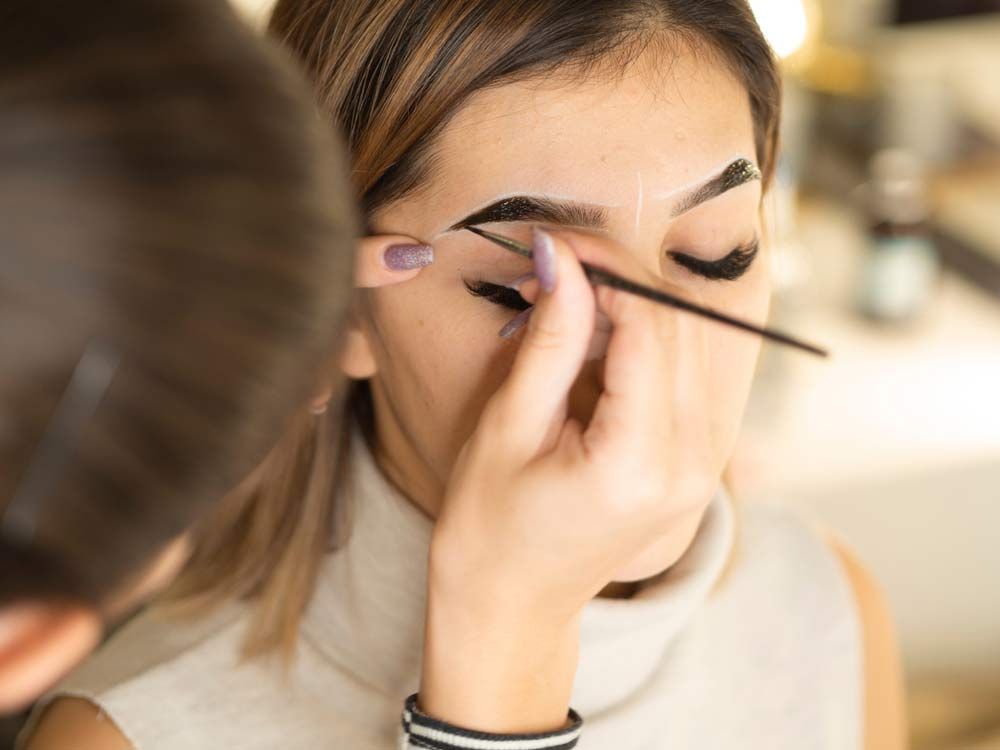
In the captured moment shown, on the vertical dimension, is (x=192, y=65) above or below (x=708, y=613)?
above

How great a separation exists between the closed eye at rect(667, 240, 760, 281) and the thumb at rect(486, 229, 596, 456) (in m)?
0.14

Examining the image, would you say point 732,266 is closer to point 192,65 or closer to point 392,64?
point 392,64

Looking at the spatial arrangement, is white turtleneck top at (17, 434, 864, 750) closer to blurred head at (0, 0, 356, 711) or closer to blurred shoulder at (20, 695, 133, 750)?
blurred shoulder at (20, 695, 133, 750)

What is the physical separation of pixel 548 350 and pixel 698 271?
19 centimetres

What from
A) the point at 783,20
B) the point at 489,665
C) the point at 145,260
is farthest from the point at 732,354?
the point at 783,20

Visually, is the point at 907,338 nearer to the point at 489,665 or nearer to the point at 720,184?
the point at 720,184

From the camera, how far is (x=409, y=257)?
67 cm

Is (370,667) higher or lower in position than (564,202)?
lower

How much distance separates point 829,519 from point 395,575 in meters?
0.87

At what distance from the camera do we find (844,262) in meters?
1.78

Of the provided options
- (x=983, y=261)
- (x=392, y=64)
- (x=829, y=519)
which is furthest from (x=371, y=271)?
(x=983, y=261)

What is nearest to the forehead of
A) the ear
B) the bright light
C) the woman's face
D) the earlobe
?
the woman's face

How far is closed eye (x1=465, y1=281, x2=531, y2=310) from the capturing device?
659 mm

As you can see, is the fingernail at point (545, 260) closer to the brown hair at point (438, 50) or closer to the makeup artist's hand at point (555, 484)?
the makeup artist's hand at point (555, 484)
